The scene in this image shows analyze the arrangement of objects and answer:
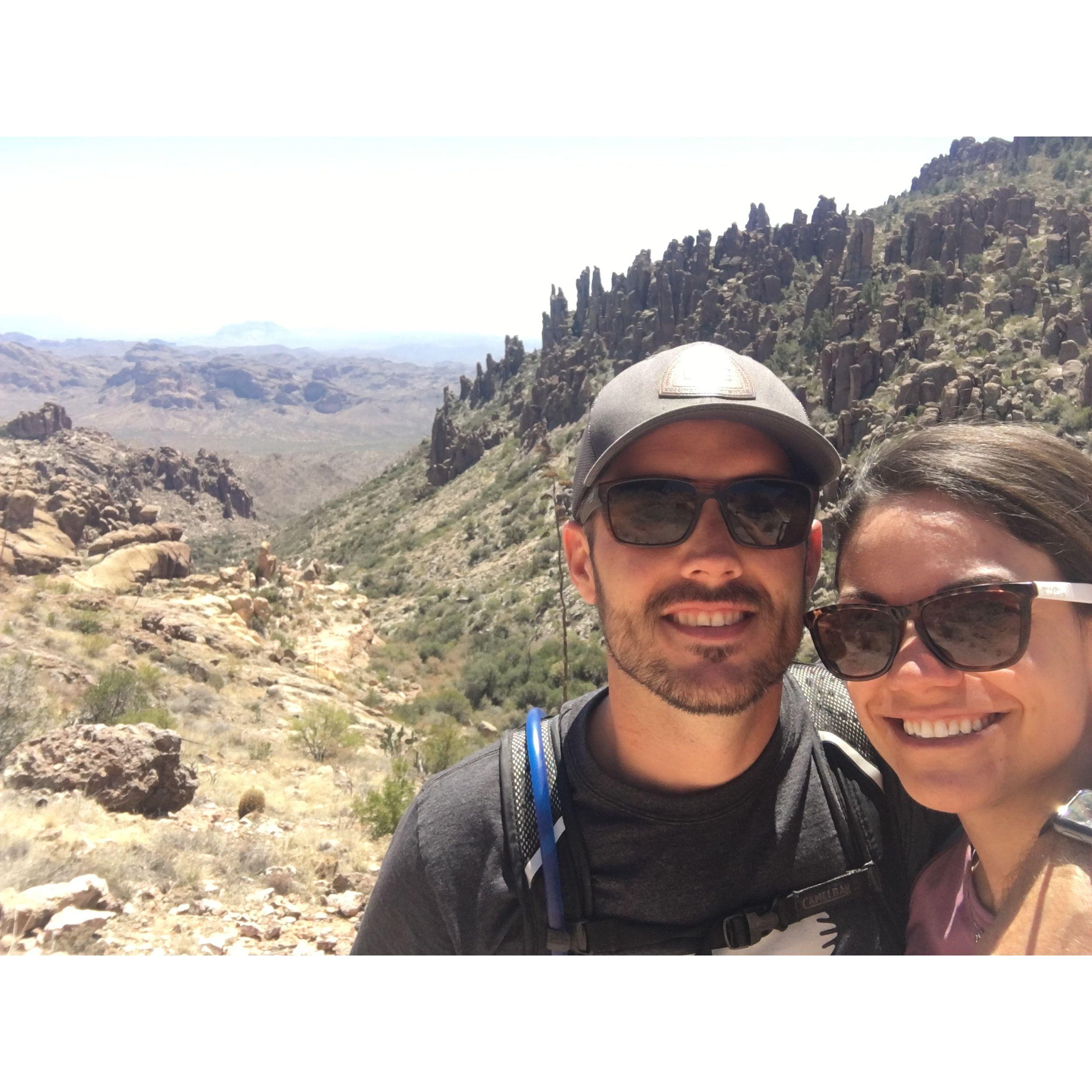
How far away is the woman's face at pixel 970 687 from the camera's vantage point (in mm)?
1535

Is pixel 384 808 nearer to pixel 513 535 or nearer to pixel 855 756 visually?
pixel 855 756

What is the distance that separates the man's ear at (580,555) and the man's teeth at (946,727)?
83 cm

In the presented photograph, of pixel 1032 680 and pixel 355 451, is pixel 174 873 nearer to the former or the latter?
pixel 1032 680

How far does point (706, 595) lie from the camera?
1916 mm

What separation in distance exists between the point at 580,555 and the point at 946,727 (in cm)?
100

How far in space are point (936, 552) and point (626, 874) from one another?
99 cm

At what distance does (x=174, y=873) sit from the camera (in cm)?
567

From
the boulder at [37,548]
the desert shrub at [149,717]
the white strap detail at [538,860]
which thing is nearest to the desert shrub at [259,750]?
the desert shrub at [149,717]

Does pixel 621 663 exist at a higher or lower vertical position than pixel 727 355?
lower

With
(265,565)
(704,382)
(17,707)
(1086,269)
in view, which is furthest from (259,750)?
(1086,269)

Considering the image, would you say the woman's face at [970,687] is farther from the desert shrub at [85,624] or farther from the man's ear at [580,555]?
the desert shrub at [85,624]

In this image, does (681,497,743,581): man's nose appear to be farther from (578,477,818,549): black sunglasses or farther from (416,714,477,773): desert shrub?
(416,714,477,773): desert shrub

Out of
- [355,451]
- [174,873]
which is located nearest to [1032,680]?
[174,873]

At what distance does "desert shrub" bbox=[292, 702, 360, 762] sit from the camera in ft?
37.1
